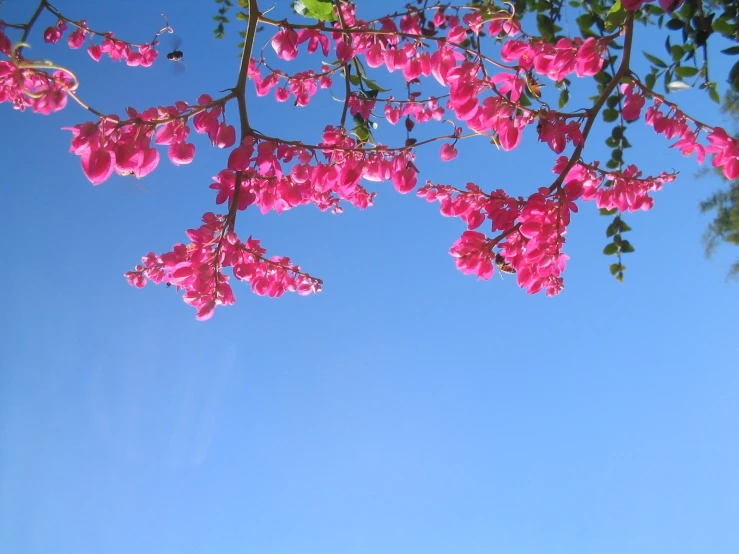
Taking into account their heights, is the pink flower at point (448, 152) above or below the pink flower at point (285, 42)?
below

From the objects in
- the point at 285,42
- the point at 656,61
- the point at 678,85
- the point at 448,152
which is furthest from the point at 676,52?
the point at 285,42

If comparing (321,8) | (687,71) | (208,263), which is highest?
(321,8)

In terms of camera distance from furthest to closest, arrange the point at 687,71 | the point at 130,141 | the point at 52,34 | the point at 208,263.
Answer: the point at 52,34 → the point at 687,71 → the point at 208,263 → the point at 130,141

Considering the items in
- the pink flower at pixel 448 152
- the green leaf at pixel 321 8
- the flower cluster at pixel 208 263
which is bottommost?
the flower cluster at pixel 208 263

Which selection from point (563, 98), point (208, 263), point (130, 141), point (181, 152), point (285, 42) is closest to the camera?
point (130, 141)

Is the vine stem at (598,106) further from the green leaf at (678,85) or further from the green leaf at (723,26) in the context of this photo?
the green leaf at (723,26)

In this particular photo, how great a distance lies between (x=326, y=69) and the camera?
8.27 ft

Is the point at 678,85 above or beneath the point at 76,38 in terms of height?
beneath

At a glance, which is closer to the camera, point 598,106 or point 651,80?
point 598,106

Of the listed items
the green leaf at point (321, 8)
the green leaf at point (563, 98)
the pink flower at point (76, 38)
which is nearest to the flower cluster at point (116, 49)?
the pink flower at point (76, 38)

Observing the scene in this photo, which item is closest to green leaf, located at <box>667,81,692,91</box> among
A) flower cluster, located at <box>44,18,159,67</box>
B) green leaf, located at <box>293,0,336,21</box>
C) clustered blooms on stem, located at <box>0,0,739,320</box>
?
clustered blooms on stem, located at <box>0,0,739,320</box>

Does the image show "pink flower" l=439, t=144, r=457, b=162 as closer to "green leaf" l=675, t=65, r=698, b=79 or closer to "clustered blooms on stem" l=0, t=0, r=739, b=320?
"clustered blooms on stem" l=0, t=0, r=739, b=320

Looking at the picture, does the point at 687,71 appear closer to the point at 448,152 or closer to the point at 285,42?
the point at 448,152

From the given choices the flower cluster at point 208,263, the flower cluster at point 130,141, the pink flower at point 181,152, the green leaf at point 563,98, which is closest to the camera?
the flower cluster at point 130,141
